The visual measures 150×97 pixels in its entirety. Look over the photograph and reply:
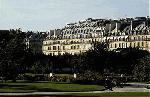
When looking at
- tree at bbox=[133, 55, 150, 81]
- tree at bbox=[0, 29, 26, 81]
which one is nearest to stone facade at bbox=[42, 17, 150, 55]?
tree at bbox=[0, 29, 26, 81]

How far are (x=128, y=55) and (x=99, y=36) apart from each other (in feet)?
133

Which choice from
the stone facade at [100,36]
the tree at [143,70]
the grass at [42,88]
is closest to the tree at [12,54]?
the grass at [42,88]

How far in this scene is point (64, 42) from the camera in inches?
7264

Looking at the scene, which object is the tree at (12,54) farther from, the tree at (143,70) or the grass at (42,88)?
the tree at (143,70)

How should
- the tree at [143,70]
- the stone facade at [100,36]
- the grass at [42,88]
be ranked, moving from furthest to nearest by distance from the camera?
the stone facade at [100,36] < the tree at [143,70] < the grass at [42,88]

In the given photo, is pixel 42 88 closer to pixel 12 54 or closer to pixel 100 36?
pixel 12 54

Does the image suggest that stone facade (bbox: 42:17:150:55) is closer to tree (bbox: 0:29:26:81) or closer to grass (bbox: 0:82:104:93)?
tree (bbox: 0:29:26:81)

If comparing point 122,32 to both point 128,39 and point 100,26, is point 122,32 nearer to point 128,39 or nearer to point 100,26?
point 128,39

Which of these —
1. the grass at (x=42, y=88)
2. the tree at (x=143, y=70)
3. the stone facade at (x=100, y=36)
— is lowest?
the grass at (x=42, y=88)

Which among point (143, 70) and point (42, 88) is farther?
point (143, 70)

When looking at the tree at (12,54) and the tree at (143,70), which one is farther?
the tree at (143,70)

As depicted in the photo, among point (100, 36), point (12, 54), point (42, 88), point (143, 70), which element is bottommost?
point (42, 88)

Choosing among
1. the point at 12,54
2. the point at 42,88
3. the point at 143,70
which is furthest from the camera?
the point at 143,70

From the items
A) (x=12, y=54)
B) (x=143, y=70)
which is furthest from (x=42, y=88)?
(x=143, y=70)
